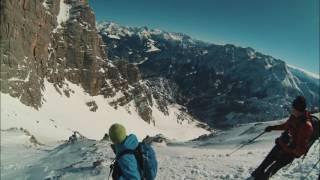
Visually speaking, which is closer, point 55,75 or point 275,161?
point 275,161

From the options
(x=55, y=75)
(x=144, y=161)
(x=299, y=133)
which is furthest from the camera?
(x=55, y=75)

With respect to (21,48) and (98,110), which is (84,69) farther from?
(21,48)

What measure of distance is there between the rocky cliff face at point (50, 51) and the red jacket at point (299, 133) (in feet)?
302

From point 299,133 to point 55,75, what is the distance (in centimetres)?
14138

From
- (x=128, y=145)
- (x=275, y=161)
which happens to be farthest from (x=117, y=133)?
(x=275, y=161)

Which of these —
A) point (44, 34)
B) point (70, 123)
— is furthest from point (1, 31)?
point (70, 123)

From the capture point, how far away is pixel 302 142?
429 inches

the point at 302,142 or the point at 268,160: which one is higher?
the point at 302,142

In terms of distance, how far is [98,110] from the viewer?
556ft

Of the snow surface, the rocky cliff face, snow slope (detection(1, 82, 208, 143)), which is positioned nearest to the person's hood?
snow slope (detection(1, 82, 208, 143))

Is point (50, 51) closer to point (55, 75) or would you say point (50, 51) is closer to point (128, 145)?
point (55, 75)

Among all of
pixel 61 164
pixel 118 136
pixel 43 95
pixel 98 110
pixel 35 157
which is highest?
pixel 118 136

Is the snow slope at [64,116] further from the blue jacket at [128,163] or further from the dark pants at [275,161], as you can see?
the blue jacket at [128,163]

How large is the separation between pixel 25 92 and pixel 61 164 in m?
80.4
